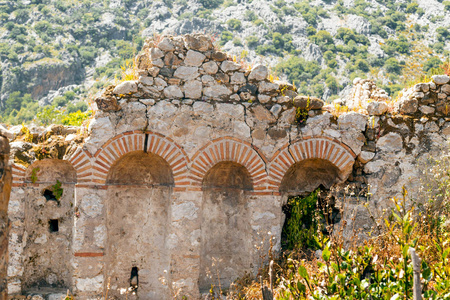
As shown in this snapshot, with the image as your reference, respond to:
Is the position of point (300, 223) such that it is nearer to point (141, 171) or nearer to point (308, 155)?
point (308, 155)

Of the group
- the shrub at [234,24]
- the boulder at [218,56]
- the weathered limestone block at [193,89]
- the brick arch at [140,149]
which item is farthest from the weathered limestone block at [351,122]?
the shrub at [234,24]

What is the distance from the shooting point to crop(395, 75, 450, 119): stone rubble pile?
901 centimetres

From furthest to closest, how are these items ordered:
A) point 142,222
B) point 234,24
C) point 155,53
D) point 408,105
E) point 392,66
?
point 234,24
point 392,66
point 142,222
point 408,105
point 155,53

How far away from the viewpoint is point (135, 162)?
912 cm

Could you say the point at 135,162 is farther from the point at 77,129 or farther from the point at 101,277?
the point at 101,277

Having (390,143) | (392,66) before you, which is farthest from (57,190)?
(392,66)

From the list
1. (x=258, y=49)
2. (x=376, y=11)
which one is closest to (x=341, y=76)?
(x=258, y=49)

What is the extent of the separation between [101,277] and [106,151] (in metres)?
2.16

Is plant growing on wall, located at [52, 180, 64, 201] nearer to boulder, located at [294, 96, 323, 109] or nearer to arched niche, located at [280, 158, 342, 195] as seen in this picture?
arched niche, located at [280, 158, 342, 195]

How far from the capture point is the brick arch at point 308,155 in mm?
8844

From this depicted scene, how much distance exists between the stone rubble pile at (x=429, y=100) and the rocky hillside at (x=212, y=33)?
80.3 ft

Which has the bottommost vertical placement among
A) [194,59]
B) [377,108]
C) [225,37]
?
[377,108]

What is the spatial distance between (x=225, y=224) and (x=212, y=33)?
31.3 m

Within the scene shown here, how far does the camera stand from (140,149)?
28.4 feet
